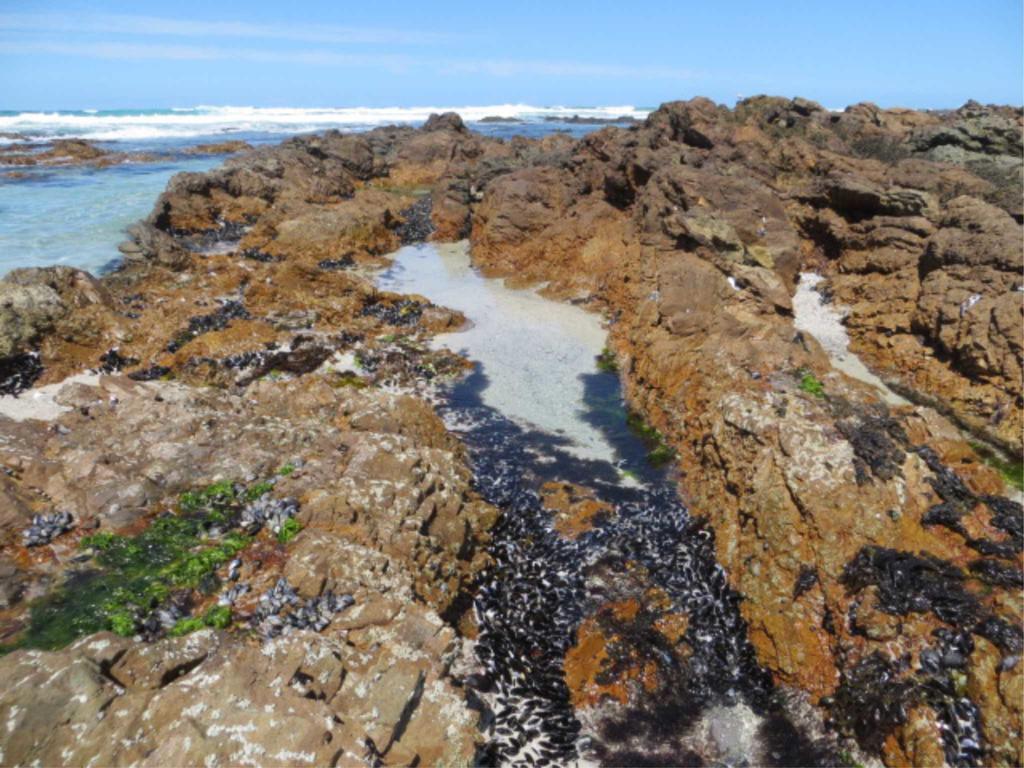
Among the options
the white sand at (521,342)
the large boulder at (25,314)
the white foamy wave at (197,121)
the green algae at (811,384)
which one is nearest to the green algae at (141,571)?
the white sand at (521,342)

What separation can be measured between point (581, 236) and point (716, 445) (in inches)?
659

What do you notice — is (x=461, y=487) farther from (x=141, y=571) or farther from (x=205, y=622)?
(x=141, y=571)

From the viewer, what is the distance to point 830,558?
8602 mm

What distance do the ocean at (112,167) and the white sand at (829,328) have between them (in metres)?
27.5

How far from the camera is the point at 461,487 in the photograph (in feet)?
35.4

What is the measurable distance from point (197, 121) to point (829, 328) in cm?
10444

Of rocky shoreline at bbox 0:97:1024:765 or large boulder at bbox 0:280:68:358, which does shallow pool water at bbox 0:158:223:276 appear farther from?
large boulder at bbox 0:280:68:358

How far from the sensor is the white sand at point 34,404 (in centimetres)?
1351

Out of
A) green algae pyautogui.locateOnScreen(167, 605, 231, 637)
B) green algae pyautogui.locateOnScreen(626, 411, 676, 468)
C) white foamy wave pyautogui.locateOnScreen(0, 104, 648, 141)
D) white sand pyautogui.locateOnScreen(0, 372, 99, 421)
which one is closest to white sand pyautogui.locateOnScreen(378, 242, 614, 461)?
green algae pyautogui.locateOnScreen(626, 411, 676, 468)

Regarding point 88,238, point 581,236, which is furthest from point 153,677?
point 88,238

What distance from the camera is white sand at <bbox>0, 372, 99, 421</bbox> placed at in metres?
13.5

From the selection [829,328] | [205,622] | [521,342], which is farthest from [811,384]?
[205,622]

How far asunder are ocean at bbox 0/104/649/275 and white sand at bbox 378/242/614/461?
14230 mm

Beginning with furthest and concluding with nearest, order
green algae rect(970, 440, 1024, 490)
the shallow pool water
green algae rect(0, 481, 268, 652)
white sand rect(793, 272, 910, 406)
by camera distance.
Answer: the shallow pool water
white sand rect(793, 272, 910, 406)
green algae rect(970, 440, 1024, 490)
green algae rect(0, 481, 268, 652)
